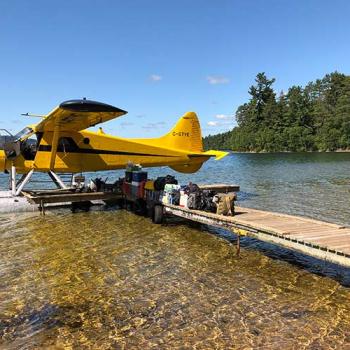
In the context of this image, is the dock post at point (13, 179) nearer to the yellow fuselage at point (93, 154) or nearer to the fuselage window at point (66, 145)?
the yellow fuselage at point (93, 154)

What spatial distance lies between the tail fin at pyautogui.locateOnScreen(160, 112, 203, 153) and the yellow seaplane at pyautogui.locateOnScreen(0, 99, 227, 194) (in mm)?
128

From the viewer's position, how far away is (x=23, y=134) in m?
12.4

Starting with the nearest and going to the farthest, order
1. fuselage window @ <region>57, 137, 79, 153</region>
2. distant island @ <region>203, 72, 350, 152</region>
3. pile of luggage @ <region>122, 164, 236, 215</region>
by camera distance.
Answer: pile of luggage @ <region>122, 164, 236, 215</region>, fuselage window @ <region>57, 137, 79, 153</region>, distant island @ <region>203, 72, 350, 152</region>

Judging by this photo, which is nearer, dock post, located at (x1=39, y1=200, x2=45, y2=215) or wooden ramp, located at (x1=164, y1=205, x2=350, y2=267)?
wooden ramp, located at (x1=164, y1=205, x2=350, y2=267)

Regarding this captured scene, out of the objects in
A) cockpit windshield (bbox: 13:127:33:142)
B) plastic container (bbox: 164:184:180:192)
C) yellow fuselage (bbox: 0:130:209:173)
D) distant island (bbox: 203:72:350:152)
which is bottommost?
plastic container (bbox: 164:184:180:192)

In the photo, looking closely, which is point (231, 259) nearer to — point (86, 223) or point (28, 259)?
point (28, 259)

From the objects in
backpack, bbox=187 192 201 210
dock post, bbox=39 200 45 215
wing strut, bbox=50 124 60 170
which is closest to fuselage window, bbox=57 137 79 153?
wing strut, bbox=50 124 60 170

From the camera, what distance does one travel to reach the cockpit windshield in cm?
1233

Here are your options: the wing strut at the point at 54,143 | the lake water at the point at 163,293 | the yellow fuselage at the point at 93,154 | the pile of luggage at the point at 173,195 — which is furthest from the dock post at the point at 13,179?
the pile of luggage at the point at 173,195

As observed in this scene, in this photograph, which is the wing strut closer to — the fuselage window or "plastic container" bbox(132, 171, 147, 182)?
the fuselage window

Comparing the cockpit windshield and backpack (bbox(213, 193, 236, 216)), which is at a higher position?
the cockpit windshield

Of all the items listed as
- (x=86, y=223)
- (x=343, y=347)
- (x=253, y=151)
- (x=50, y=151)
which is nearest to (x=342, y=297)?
(x=343, y=347)

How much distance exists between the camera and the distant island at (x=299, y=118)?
306 ft

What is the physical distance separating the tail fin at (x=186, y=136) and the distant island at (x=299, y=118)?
82.9m
